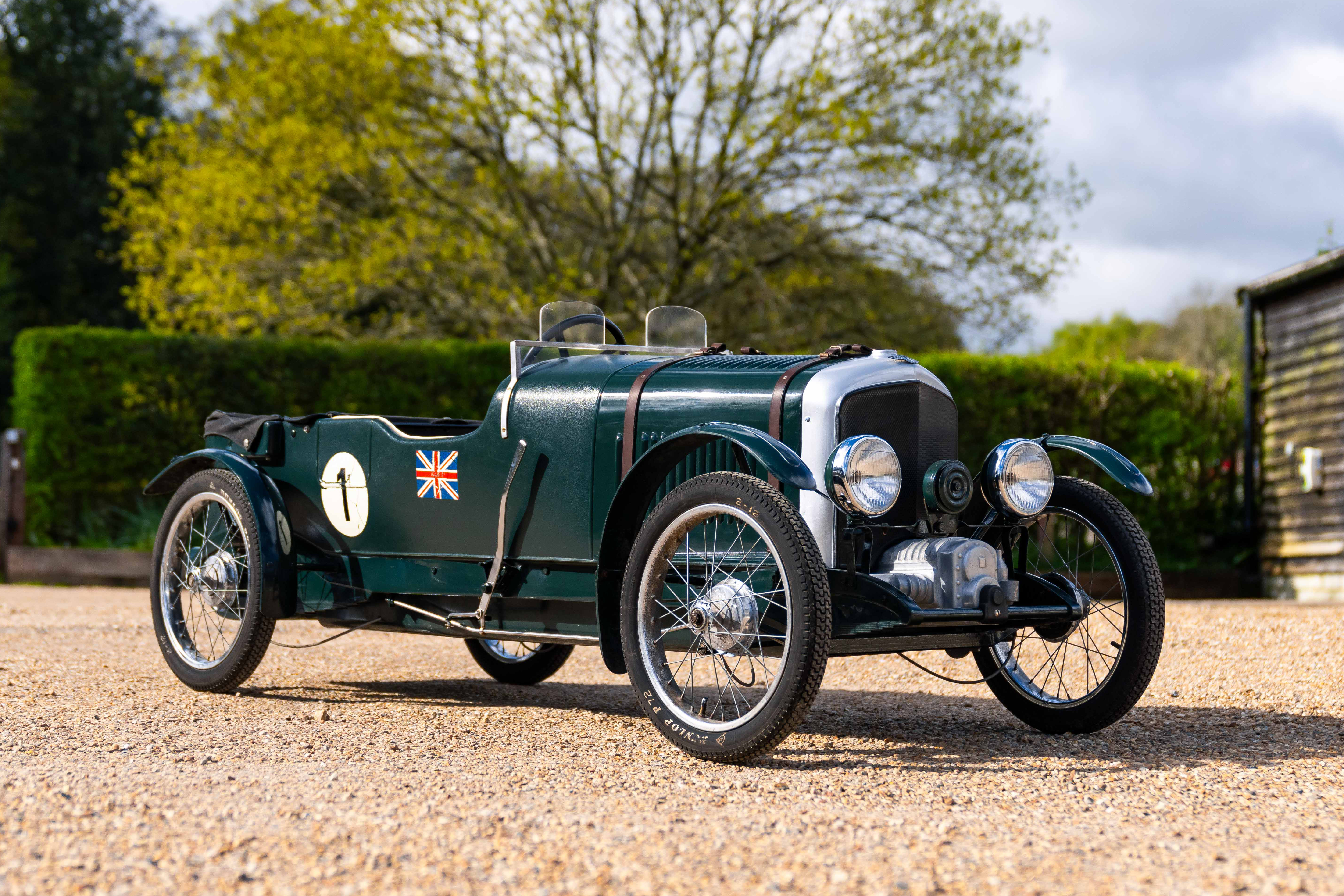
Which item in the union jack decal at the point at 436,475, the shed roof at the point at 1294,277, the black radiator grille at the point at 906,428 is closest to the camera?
the black radiator grille at the point at 906,428

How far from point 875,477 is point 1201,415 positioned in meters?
10.0

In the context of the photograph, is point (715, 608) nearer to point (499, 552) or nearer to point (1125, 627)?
point (499, 552)

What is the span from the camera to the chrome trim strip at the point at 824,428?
4020mm

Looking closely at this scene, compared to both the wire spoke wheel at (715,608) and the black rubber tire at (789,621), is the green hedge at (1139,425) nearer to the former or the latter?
the wire spoke wheel at (715,608)

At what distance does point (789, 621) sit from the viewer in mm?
3520

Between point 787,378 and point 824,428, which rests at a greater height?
point 787,378

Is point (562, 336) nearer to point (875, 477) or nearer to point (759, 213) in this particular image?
point (875, 477)

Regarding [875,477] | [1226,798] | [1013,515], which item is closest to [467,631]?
[875,477]

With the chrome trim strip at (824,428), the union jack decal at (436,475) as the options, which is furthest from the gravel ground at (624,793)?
the union jack decal at (436,475)

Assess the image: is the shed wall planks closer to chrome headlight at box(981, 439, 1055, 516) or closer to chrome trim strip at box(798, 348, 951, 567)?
chrome headlight at box(981, 439, 1055, 516)

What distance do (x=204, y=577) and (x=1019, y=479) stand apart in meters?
3.35

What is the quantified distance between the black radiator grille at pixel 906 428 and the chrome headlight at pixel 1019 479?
0.63 feet

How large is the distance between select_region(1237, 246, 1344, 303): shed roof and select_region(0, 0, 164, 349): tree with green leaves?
65.8 ft

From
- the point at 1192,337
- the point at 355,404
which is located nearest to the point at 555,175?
the point at 355,404
